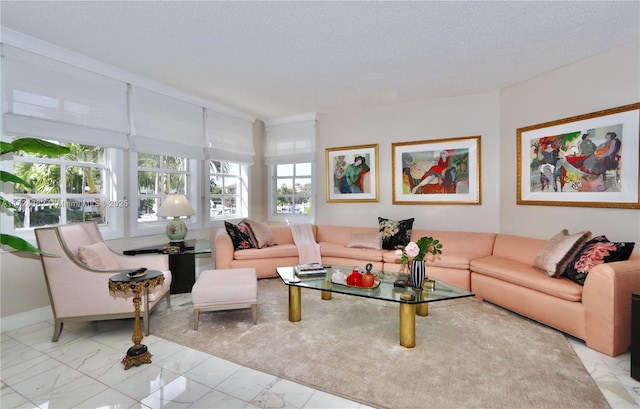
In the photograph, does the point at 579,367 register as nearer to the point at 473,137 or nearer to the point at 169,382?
the point at 169,382

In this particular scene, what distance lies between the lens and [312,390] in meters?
2.04

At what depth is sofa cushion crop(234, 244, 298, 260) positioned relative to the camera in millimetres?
4484

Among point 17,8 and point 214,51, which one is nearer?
point 17,8

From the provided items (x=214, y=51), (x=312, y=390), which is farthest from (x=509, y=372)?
(x=214, y=51)

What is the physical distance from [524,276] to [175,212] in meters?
4.04

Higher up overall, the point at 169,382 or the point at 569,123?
the point at 569,123

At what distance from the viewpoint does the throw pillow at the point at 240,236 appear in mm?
4594

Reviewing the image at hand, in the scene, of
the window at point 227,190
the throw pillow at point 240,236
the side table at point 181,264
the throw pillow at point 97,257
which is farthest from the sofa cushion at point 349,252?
the throw pillow at point 97,257

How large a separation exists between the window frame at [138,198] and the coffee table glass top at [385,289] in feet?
6.75

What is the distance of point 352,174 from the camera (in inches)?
218

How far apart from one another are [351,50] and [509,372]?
3.10m

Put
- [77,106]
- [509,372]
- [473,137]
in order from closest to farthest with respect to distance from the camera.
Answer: [509,372], [77,106], [473,137]

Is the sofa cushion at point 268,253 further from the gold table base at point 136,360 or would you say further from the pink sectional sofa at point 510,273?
the gold table base at point 136,360


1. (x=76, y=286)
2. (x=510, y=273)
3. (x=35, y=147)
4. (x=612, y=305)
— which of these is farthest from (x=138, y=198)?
(x=612, y=305)
